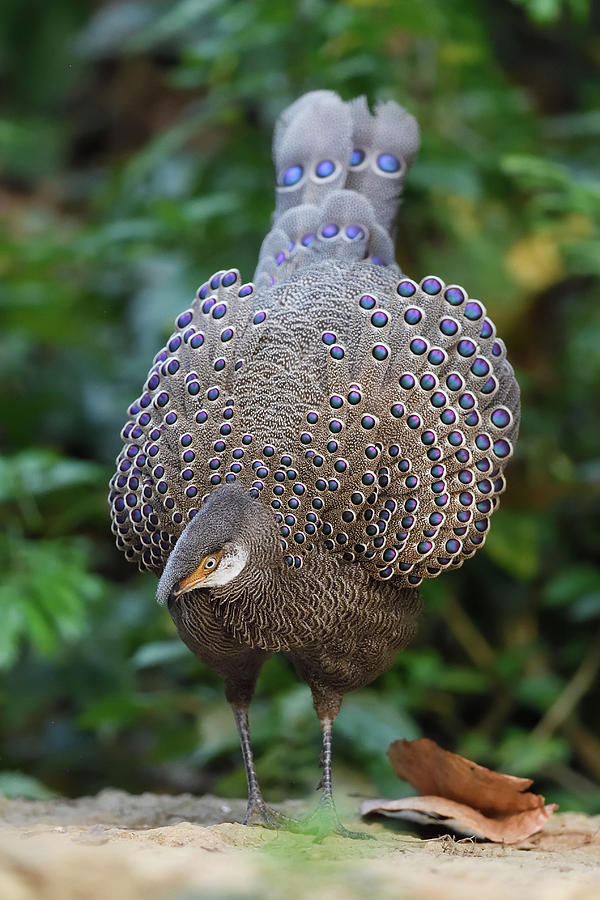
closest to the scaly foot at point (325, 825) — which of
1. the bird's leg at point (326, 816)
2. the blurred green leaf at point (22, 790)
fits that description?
the bird's leg at point (326, 816)

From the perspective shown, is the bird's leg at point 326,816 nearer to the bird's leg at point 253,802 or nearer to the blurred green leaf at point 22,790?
the bird's leg at point 253,802

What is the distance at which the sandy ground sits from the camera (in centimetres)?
236

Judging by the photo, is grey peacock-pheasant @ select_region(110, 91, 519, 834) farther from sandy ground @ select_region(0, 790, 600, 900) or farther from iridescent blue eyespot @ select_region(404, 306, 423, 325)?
sandy ground @ select_region(0, 790, 600, 900)

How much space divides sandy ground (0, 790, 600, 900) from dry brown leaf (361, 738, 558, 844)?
0.08m

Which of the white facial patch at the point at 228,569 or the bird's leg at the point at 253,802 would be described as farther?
the bird's leg at the point at 253,802

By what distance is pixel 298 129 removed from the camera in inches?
210

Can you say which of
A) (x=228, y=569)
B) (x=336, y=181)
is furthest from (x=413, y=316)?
(x=228, y=569)

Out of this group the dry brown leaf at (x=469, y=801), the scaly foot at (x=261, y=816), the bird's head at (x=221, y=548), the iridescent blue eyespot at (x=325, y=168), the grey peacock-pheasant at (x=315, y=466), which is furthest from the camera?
the iridescent blue eyespot at (x=325, y=168)

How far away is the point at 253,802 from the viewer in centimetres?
468

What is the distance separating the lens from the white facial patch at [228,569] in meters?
3.97

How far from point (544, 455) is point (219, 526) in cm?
400

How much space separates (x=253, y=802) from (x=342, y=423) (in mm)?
1610

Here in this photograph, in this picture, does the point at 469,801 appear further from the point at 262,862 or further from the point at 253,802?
the point at 262,862

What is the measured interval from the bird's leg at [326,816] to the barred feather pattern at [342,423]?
709 millimetres
